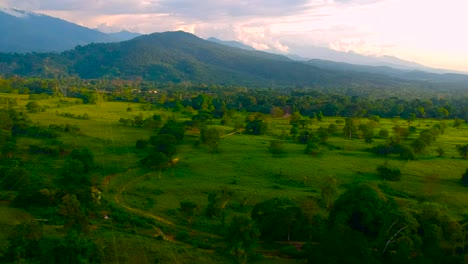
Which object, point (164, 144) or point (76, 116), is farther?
point (76, 116)

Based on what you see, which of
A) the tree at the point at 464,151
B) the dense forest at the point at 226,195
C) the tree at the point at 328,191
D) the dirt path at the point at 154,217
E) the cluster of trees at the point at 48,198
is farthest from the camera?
the tree at the point at 464,151

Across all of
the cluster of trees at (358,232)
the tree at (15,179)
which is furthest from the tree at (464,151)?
the tree at (15,179)

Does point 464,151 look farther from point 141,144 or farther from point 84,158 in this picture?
point 84,158

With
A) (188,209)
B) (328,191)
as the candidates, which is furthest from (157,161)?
(328,191)

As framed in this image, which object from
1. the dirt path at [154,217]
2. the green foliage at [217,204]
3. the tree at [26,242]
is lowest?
the dirt path at [154,217]

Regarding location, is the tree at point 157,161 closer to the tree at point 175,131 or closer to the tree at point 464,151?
the tree at point 175,131

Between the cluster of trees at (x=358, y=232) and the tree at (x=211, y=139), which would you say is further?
the tree at (x=211, y=139)

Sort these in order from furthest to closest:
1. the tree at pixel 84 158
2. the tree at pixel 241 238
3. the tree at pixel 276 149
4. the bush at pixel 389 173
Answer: the tree at pixel 276 149
the bush at pixel 389 173
the tree at pixel 84 158
the tree at pixel 241 238
